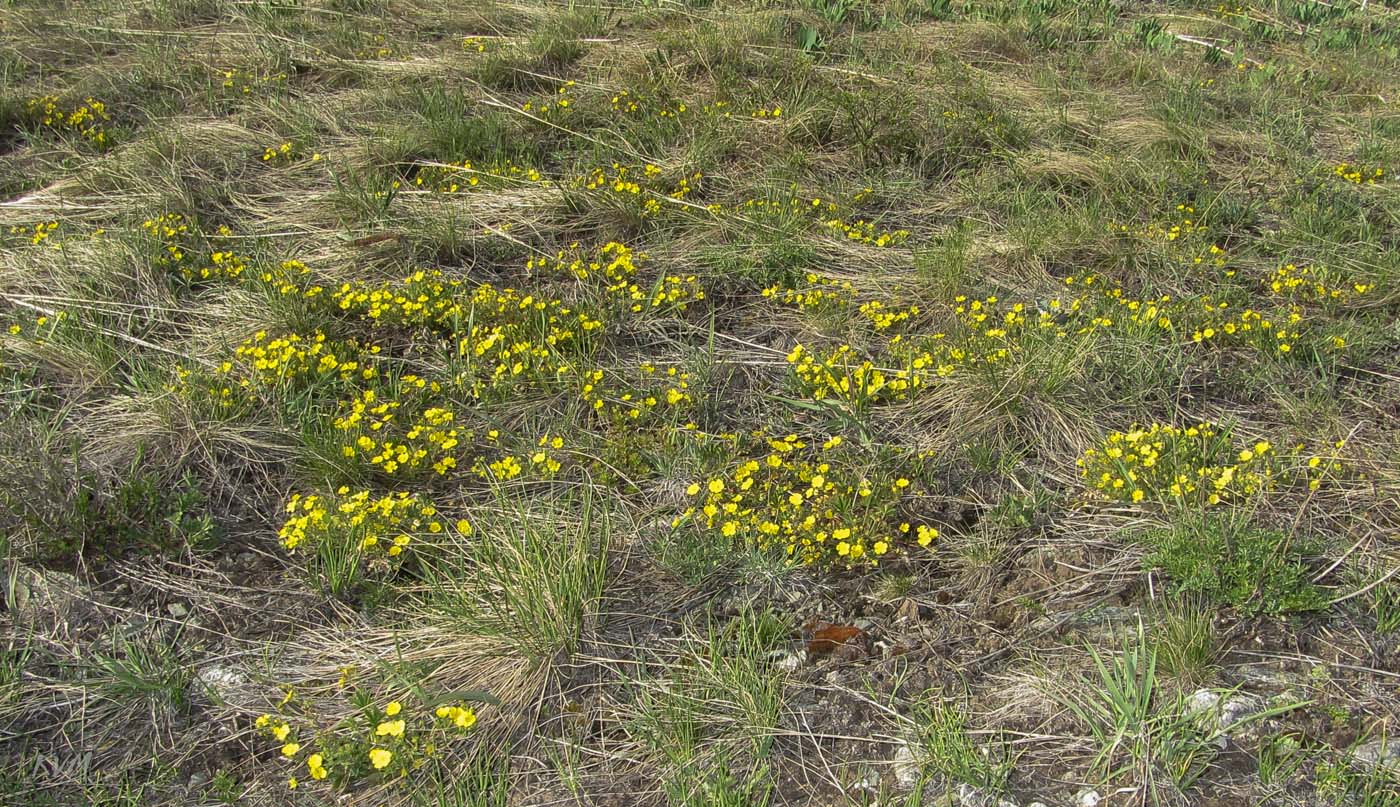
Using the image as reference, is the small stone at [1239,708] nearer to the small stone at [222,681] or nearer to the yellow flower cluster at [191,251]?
the small stone at [222,681]

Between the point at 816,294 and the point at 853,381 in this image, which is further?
the point at 816,294

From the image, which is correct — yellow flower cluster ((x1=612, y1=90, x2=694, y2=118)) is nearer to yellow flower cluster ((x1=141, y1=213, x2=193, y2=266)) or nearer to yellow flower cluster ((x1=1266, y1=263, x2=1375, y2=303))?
yellow flower cluster ((x1=141, y1=213, x2=193, y2=266))

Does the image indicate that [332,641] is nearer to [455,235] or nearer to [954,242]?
[455,235]

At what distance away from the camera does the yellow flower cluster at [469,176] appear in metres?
4.52

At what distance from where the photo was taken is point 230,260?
397 centimetres

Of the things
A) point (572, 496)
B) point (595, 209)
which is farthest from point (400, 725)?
point (595, 209)

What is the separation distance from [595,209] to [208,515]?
2.13 meters

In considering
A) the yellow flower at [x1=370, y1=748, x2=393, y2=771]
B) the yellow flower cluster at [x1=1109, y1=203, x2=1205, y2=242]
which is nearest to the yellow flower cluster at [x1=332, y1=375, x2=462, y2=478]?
the yellow flower at [x1=370, y1=748, x2=393, y2=771]

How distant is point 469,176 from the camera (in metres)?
4.61

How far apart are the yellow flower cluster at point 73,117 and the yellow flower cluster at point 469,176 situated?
165 cm

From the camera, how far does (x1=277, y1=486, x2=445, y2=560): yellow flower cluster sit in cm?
273

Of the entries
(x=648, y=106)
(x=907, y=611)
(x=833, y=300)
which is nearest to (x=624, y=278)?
(x=833, y=300)

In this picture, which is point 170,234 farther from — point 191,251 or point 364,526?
point 364,526

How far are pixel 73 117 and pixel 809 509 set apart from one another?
4333 mm
